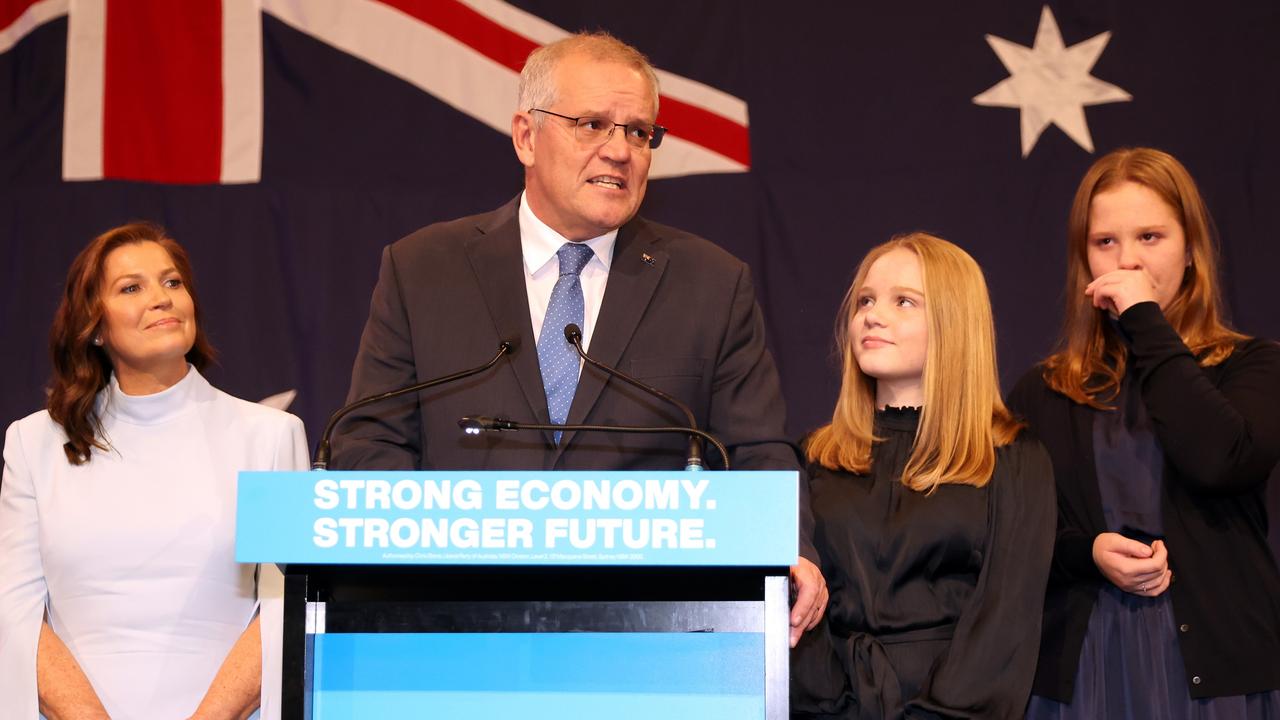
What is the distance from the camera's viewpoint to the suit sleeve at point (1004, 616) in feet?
7.48

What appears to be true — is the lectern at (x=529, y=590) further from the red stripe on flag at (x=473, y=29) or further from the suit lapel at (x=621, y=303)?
the red stripe on flag at (x=473, y=29)

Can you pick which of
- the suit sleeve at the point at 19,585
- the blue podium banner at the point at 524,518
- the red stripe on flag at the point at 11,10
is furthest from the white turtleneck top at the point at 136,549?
the red stripe on flag at the point at 11,10

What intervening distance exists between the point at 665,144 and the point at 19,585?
2.11 meters

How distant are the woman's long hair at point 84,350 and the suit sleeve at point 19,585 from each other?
0.38 ft

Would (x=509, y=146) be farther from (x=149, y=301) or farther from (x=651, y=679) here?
(x=651, y=679)

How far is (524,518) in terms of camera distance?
169 cm

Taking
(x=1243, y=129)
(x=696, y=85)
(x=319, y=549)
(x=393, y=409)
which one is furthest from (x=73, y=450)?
(x=1243, y=129)

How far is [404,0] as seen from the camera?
4.06 meters

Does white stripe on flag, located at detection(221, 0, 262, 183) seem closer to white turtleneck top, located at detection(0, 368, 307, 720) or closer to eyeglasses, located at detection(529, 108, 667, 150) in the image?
white turtleneck top, located at detection(0, 368, 307, 720)

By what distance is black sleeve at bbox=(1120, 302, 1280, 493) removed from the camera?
8.15ft

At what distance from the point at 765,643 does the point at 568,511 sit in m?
0.31

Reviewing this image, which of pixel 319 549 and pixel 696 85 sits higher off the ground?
pixel 696 85

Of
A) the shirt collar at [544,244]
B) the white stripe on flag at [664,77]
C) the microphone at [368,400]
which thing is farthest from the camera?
the white stripe on flag at [664,77]

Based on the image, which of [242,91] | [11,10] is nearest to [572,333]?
[242,91]
